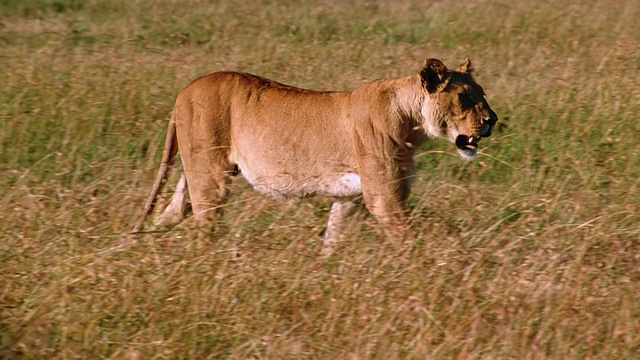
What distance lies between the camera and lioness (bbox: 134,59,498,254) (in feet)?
18.1

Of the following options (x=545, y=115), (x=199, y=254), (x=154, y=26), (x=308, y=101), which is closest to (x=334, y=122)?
(x=308, y=101)

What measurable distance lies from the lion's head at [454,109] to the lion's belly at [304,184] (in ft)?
1.60

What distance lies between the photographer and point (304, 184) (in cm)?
568

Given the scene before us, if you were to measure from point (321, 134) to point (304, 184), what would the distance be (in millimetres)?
270

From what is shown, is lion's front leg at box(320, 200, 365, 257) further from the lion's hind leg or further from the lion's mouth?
the lion's hind leg

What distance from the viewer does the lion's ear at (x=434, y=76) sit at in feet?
18.0

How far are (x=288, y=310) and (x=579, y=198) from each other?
167 cm

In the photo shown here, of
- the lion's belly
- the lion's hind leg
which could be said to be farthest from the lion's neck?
the lion's hind leg

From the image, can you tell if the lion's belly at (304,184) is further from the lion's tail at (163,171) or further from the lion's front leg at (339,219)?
the lion's tail at (163,171)

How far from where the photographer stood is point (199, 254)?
459 cm

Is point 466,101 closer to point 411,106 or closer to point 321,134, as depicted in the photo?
point 411,106

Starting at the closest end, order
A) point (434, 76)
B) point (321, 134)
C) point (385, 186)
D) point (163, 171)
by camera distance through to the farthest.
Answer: point (385, 186) → point (434, 76) → point (321, 134) → point (163, 171)

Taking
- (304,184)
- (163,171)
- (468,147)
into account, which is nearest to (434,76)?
(468,147)

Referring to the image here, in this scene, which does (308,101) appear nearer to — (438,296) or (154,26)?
(438,296)
